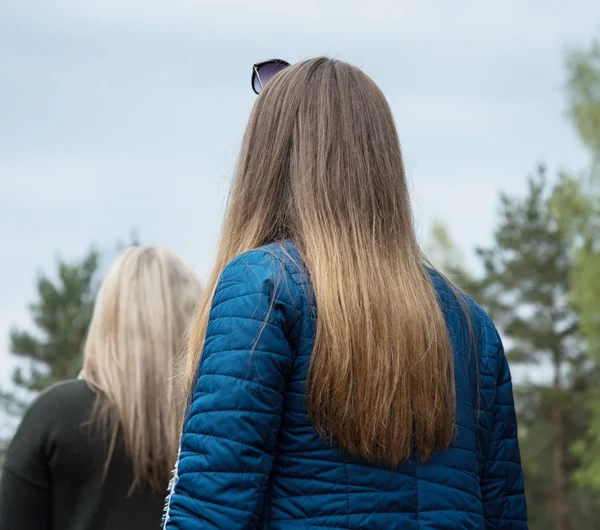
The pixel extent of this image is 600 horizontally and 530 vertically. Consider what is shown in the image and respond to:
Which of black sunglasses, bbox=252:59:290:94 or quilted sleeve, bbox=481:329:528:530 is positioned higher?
black sunglasses, bbox=252:59:290:94

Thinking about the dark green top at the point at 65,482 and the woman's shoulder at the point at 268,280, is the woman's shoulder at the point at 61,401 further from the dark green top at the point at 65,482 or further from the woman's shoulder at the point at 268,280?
the woman's shoulder at the point at 268,280

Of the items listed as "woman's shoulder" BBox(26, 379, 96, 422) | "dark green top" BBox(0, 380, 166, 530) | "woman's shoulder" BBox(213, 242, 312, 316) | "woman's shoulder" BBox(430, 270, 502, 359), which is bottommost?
"dark green top" BBox(0, 380, 166, 530)

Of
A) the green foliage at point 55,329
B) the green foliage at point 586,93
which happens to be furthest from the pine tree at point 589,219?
the green foliage at point 55,329

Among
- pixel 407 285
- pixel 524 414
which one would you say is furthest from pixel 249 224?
pixel 524 414

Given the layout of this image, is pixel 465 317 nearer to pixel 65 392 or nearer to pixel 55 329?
pixel 65 392

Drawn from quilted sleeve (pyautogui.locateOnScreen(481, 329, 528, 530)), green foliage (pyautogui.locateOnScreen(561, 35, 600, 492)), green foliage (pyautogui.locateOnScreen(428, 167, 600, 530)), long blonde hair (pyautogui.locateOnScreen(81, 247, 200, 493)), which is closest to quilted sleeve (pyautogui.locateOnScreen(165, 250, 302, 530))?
quilted sleeve (pyautogui.locateOnScreen(481, 329, 528, 530))

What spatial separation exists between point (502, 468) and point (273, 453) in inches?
24.8

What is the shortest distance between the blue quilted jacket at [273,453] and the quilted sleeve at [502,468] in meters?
0.18

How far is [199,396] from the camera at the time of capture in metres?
1.93

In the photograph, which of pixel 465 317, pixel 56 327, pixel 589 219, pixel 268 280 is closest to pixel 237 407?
pixel 268 280

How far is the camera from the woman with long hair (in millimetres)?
1886

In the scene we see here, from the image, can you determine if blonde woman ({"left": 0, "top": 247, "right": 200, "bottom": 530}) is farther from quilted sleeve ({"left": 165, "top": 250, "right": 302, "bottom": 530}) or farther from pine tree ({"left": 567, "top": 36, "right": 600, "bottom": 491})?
pine tree ({"left": 567, "top": 36, "right": 600, "bottom": 491})

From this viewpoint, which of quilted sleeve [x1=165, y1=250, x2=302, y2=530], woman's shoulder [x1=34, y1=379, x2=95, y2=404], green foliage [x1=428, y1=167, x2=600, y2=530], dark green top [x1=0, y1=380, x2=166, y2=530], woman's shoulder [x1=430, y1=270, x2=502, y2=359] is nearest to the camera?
quilted sleeve [x1=165, y1=250, x2=302, y2=530]

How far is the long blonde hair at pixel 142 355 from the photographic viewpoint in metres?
3.22
